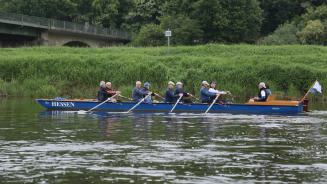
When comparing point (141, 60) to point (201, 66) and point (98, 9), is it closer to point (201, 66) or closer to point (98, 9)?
point (201, 66)

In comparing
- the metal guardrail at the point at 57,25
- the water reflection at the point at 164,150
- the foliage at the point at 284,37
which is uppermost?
the metal guardrail at the point at 57,25

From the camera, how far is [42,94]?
52.6 metres

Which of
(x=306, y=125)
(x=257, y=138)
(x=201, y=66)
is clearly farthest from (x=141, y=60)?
(x=257, y=138)

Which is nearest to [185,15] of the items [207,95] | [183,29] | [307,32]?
[183,29]

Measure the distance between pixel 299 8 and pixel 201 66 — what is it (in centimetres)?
4711

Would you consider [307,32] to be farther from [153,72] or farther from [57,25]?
[153,72]

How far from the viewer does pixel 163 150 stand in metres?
21.4

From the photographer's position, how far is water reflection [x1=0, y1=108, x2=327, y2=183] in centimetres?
1728

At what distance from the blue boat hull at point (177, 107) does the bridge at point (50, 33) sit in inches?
1521

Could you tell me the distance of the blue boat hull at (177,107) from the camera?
36656 millimetres

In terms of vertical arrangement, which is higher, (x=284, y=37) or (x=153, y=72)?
(x=284, y=37)

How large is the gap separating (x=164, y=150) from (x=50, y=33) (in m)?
70.7

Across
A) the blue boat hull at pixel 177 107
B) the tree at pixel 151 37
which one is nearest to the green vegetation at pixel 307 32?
the tree at pixel 151 37

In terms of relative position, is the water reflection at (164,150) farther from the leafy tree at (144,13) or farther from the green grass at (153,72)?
the leafy tree at (144,13)
